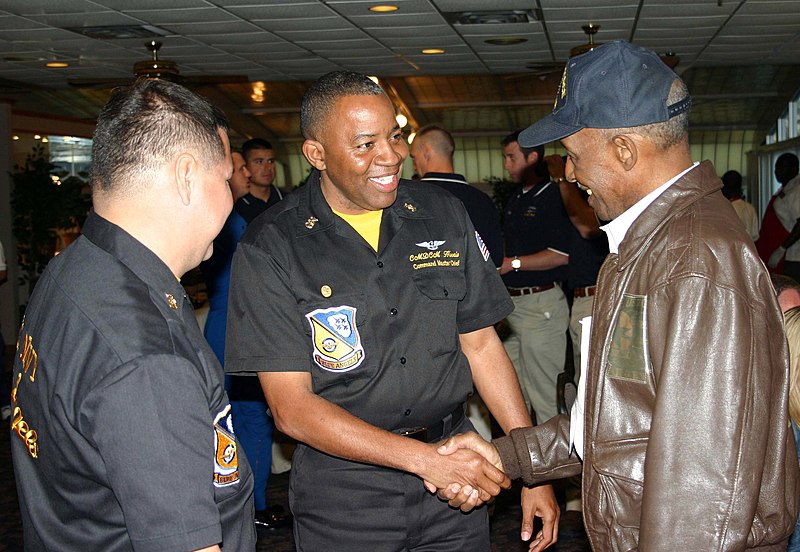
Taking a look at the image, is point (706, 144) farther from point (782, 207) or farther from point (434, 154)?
point (434, 154)

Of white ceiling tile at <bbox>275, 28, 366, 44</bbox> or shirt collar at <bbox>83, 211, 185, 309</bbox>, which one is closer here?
shirt collar at <bbox>83, 211, 185, 309</bbox>

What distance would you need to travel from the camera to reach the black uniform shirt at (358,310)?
2402 millimetres

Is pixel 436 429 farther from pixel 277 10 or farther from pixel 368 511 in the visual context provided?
pixel 277 10

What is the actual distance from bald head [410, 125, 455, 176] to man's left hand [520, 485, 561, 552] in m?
3.15

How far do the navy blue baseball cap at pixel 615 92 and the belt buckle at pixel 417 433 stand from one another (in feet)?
3.04

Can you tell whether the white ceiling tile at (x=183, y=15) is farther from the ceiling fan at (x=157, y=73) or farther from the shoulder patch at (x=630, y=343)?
the shoulder patch at (x=630, y=343)

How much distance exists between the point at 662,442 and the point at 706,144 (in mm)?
21902

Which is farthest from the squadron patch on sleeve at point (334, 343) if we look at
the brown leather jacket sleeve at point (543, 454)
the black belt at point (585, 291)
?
the black belt at point (585, 291)

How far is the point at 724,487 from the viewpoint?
1630 mm

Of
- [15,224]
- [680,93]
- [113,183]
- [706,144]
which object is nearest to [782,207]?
[680,93]

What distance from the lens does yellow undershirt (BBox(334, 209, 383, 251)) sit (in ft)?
8.57

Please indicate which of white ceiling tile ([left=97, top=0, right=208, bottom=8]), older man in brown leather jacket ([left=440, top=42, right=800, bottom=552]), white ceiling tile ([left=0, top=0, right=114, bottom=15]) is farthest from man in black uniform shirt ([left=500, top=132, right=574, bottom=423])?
white ceiling tile ([left=0, top=0, right=114, bottom=15])

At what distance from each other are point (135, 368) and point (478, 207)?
13.2ft

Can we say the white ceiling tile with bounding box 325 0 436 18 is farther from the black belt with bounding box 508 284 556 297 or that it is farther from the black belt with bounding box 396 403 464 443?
the black belt with bounding box 396 403 464 443
